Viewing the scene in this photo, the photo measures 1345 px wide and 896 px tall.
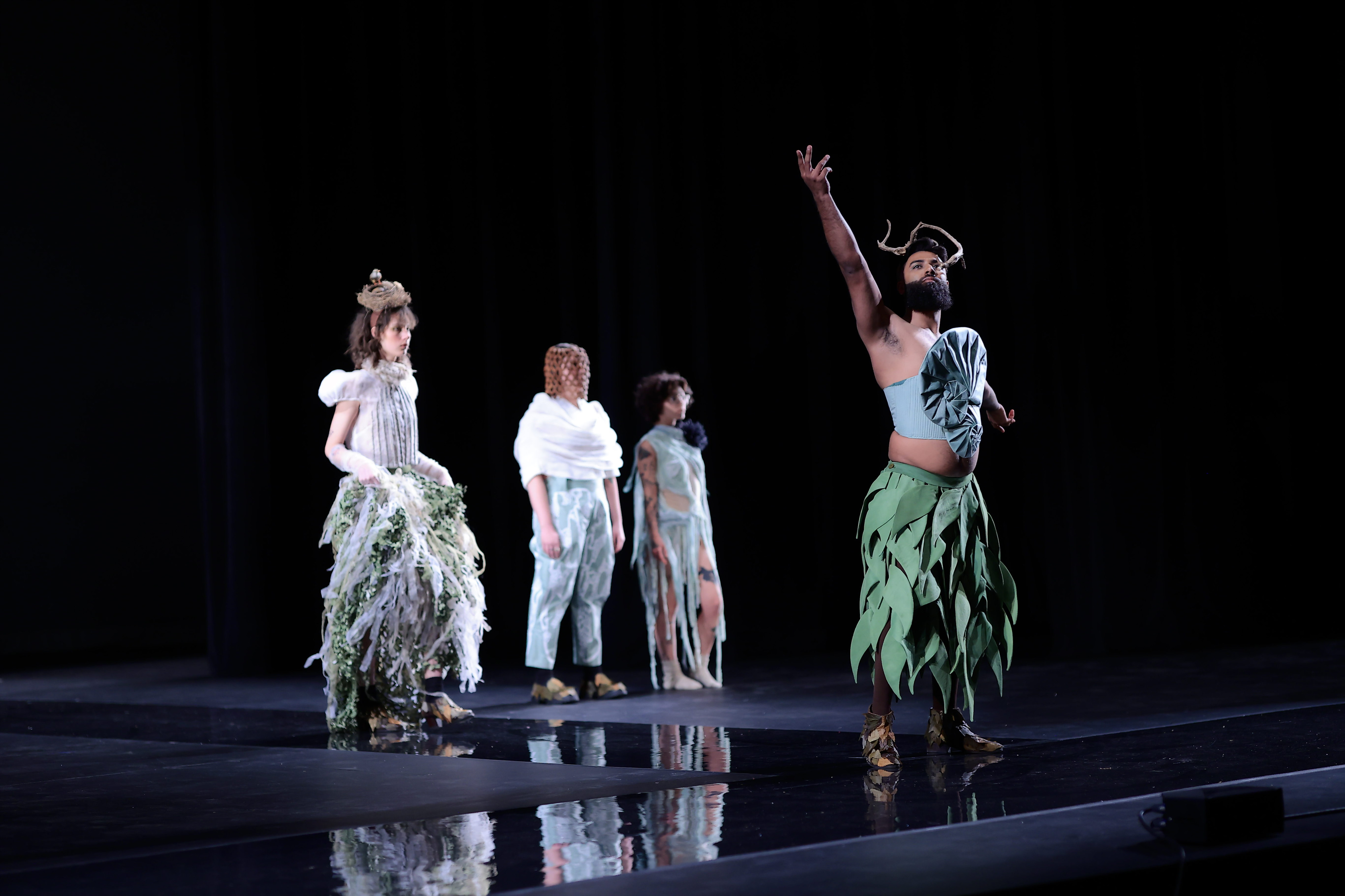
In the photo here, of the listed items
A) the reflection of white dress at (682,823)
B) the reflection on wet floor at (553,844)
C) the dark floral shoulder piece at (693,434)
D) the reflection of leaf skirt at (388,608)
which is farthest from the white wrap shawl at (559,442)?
the reflection on wet floor at (553,844)

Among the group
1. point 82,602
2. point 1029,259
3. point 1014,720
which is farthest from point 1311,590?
point 82,602

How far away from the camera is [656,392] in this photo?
233 inches

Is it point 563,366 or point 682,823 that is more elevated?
point 563,366

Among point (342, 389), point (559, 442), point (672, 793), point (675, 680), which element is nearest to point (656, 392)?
point (559, 442)

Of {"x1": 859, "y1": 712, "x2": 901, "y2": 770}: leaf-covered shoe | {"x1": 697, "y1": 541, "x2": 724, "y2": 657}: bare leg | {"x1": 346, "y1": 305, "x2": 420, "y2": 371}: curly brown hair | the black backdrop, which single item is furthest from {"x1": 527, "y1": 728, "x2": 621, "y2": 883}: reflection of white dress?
the black backdrop

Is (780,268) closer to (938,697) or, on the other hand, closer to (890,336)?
(890,336)

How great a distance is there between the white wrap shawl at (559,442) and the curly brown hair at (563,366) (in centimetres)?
4

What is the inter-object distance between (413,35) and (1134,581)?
13.7ft

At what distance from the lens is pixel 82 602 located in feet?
28.3

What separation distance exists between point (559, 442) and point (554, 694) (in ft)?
2.93

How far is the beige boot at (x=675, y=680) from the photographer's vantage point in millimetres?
5758

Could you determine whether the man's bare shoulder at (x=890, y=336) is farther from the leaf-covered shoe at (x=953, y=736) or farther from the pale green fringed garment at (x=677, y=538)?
the pale green fringed garment at (x=677, y=538)

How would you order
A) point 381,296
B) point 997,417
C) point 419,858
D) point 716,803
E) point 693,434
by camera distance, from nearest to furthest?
point 419,858, point 716,803, point 997,417, point 381,296, point 693,434

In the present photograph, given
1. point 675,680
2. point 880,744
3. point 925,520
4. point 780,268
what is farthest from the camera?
point 780,268
